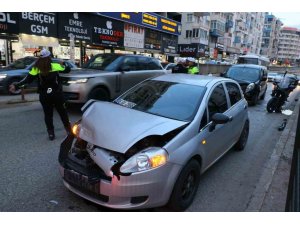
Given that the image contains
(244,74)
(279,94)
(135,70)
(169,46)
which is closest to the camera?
(135,70)

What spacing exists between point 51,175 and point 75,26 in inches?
841

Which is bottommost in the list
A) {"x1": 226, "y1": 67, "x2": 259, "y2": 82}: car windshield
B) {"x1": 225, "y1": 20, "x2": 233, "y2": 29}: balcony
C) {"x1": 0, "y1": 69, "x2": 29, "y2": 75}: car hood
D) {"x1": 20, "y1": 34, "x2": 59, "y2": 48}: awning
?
{"x1": 0, "y1": 69, "x2": 29, "y2": 75}: car hood

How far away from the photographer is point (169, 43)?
124 ft

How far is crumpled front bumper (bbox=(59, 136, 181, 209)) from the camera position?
297 centimetres

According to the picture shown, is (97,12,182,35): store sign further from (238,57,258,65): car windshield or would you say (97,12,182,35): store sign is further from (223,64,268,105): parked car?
(223,64,268,105): parked car

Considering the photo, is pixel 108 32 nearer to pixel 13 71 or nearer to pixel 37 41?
pixel 37 41

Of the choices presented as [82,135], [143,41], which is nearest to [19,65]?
[82,135]

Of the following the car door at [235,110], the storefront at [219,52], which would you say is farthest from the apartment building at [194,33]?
the car door at [235,110]

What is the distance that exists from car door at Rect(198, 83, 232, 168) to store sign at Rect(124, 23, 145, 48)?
2625 cm

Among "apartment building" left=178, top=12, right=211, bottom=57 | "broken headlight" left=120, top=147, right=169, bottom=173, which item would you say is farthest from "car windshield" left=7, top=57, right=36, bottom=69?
"apartment building" left=178, top=12, right=211, bottom=57

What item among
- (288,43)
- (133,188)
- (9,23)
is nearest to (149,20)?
(9,23)

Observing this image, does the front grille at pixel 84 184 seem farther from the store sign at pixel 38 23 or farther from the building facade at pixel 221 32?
the building facade at pixel 221 32

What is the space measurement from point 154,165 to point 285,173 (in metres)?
2.78

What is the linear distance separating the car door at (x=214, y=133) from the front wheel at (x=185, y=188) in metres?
0.30
